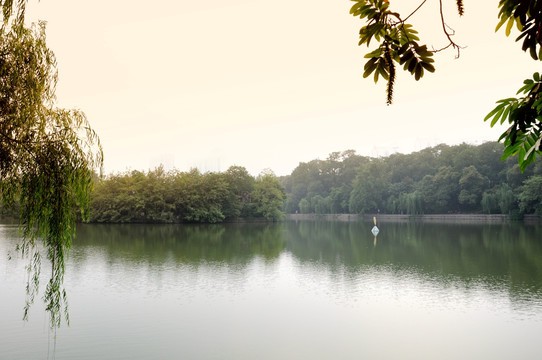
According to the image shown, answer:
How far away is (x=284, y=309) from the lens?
503 inches

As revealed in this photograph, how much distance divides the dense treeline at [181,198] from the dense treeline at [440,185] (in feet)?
84.2

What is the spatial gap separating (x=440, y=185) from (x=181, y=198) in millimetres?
41330

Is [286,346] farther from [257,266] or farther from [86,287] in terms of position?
[257,266]

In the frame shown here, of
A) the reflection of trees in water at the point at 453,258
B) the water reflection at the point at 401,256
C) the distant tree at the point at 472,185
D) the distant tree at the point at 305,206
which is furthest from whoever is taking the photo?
the distant tree at the point at 305,206

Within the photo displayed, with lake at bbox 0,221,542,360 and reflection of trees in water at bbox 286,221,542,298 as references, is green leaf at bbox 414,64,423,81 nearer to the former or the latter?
lake at bbox 0,221,542,360

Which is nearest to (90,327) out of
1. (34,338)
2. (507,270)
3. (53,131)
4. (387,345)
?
(34,338)

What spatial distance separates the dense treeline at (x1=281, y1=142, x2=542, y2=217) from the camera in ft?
197

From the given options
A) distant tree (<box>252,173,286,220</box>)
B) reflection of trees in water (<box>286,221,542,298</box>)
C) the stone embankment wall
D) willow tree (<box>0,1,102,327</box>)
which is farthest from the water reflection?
distant tree (<box>252,173,286,220</box>)

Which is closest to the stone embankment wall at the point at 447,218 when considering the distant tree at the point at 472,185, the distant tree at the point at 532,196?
the distant tree at the point at 532,196

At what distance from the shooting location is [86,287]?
1525cm

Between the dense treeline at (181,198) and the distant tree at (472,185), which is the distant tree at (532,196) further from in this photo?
the dense treeline at (181,198)

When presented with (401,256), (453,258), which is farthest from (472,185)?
(401,256)

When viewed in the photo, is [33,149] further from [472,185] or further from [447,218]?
[447,218]

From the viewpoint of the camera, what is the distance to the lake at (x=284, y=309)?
31.1ft
